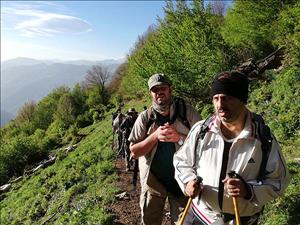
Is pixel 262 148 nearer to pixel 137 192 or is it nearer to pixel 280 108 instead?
pixel 137 192

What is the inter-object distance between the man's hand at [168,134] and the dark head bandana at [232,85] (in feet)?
4.22

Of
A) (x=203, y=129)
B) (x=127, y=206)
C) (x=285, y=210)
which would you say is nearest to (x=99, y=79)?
(x=127, y=206)

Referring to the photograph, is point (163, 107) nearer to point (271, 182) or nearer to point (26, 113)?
point (271, 182)

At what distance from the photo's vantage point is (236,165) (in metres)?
3.29

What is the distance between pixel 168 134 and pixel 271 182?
1589mm

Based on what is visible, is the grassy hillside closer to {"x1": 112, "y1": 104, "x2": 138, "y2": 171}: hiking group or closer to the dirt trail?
the dirt trail

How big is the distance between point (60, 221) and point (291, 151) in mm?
7409

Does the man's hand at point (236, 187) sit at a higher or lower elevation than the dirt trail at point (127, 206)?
higher

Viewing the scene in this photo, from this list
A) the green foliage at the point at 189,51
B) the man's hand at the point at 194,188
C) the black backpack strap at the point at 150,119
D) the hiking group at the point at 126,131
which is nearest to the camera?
the man's hand at the point at 194,188

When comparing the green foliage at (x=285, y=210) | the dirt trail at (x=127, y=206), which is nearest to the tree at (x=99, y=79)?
the dirt trail at (x=127, y=206)

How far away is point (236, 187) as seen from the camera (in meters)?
3.14

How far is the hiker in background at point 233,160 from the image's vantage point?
3.22 metres

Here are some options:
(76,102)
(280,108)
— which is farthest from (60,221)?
(76,102)

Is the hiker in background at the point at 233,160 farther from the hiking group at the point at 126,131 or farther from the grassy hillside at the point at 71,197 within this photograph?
the hiking group at the point at 126,131
